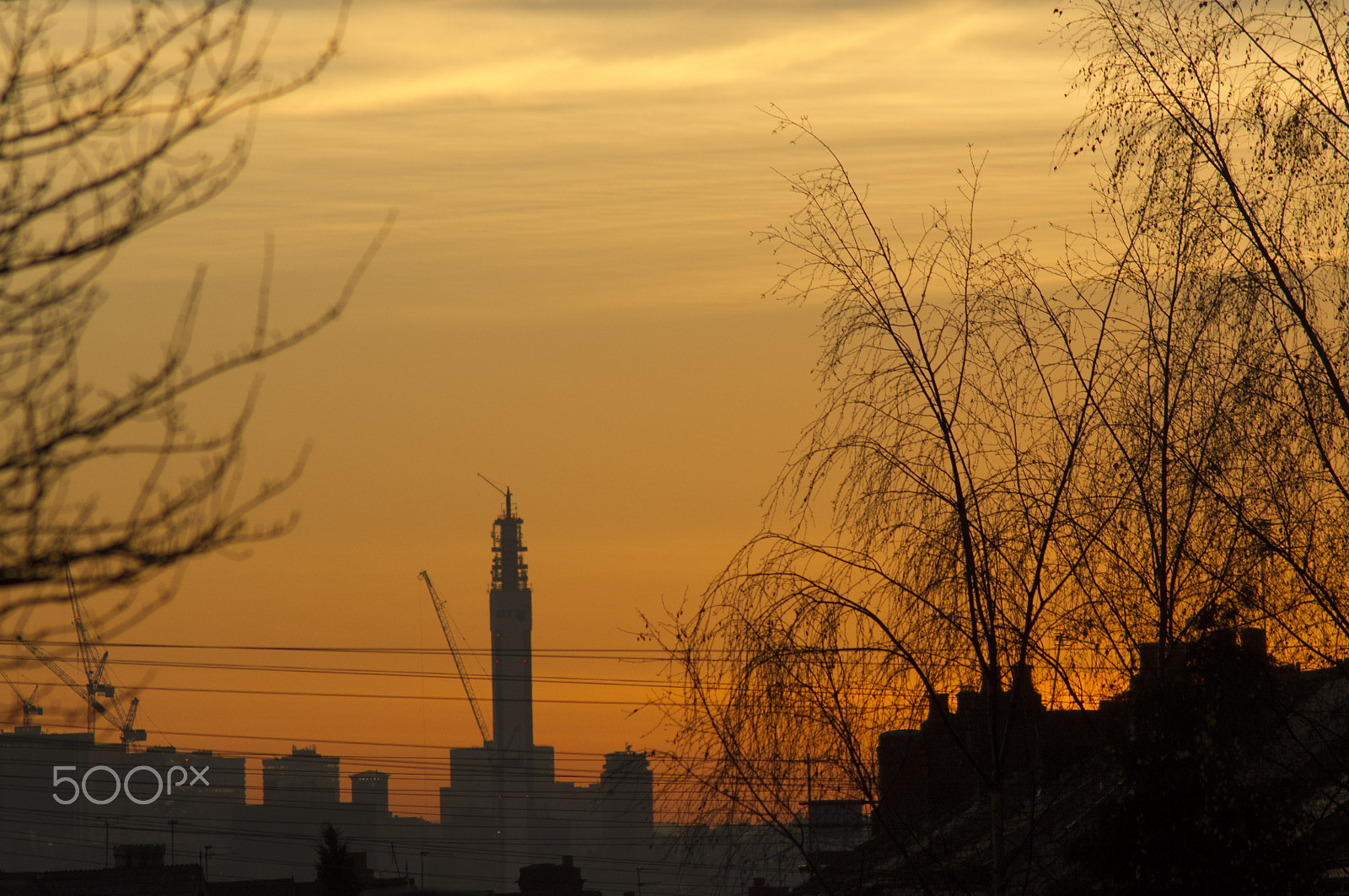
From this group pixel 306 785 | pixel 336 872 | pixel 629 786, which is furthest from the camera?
pixel 306 785

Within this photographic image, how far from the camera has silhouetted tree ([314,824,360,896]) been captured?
41.3 metres

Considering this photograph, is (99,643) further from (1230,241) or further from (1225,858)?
(1225,858)

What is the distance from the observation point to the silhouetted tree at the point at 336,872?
41344 millimetres

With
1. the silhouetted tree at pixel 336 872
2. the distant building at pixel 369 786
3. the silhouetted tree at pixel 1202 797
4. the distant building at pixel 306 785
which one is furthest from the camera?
the distant building at pixel 369 786

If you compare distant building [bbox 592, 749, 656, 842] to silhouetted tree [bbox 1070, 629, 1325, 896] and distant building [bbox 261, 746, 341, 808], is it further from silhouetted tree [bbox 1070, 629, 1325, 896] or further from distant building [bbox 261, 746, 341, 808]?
distant building [bbox 261, 746, 341, 808]

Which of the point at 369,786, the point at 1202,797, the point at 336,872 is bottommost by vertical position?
the point at 1202,797

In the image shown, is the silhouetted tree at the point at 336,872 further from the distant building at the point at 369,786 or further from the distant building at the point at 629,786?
the distant building at the point at 369,786

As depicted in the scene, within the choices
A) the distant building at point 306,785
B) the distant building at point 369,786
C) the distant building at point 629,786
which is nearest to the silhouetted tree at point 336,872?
the distant building at point 629,786

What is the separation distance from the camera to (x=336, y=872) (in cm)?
4212

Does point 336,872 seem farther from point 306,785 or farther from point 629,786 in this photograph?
point 306,785

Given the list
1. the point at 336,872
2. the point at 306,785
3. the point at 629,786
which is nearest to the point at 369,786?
the point at 306,785

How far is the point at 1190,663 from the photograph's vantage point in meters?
14.7

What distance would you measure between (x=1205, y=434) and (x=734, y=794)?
4.98 m

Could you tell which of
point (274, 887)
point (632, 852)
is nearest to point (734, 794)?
point (274, 887)
